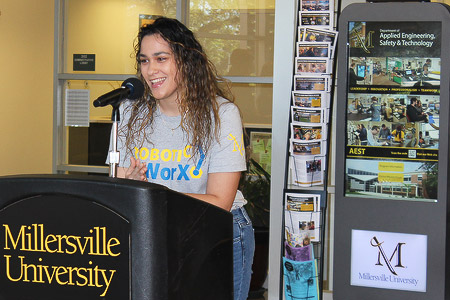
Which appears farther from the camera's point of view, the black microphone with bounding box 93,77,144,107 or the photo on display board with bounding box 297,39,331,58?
the photo on display board with bounding box 297,39,331,58

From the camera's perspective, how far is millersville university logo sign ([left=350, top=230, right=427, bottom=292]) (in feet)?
9.43

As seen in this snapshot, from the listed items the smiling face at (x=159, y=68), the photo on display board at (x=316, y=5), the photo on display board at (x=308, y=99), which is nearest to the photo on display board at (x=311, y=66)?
the photo on display board at (x=308, y=99)

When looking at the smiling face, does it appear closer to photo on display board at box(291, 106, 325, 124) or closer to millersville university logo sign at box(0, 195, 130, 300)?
millersville university logo sign at box(0, 195, 130, 300)

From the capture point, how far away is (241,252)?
79.8 inches

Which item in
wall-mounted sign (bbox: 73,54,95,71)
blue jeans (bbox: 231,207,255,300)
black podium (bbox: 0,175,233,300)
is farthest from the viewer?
wall-mounted sign (bbox: 73,54,95,71)

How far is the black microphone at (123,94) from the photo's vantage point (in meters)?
1.59

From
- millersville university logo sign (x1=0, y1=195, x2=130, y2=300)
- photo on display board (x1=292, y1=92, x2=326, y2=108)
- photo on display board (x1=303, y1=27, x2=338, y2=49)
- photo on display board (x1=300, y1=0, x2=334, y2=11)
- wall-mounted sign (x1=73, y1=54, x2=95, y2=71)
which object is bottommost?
millersville university logo sign (x1=0, y1=195, x2=130, y2=300)

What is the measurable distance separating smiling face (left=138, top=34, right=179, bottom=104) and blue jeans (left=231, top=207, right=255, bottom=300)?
41cm

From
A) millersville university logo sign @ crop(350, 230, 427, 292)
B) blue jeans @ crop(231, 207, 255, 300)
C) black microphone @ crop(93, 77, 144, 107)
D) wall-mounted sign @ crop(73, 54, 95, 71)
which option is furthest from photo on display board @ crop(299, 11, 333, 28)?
wall-mounted sign @ crop(73, 54, 95, 71)

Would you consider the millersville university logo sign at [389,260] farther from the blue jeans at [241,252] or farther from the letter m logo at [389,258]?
the blue jeans at [241,252]

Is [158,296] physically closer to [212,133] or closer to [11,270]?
[11,270]

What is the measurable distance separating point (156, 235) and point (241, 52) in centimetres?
407

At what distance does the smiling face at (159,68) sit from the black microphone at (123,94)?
0.28 m

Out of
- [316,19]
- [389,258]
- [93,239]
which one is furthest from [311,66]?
[93,239]
